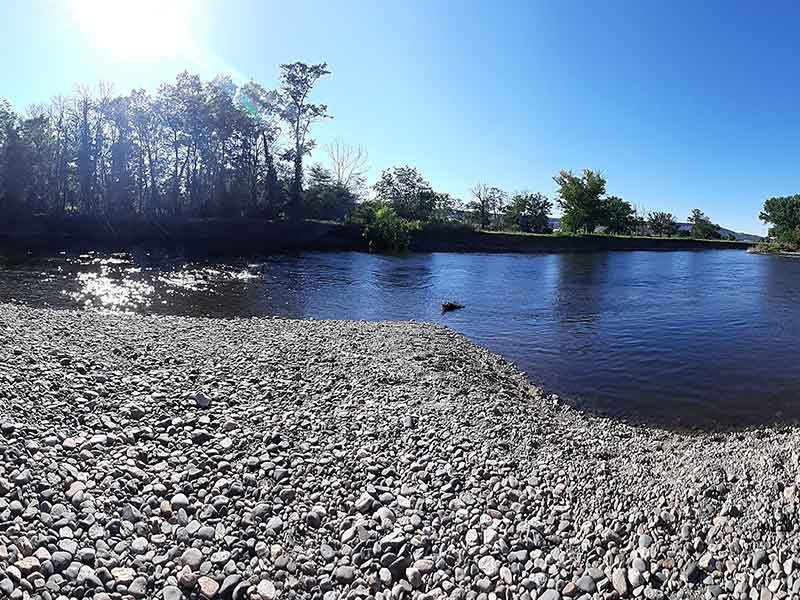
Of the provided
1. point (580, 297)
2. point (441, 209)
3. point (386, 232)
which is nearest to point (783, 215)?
point (441, 209)

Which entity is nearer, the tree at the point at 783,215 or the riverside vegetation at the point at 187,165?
the riverside vegetation at the point at 187,165

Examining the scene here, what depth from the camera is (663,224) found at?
9269cm

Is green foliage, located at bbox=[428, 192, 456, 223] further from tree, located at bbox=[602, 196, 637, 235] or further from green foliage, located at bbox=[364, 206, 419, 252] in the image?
tree, located at bbox=[602, 196, 637, 235]

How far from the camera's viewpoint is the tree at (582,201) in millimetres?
79188

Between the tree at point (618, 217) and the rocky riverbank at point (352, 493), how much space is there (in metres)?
80.6

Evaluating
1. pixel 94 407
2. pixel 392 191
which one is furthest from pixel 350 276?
pixel 392 191

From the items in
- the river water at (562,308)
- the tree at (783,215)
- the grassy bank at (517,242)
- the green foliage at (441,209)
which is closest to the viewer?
the river water at (562,308)

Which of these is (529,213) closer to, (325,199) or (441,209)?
(441,209)

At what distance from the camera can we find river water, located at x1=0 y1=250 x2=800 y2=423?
10188 mm

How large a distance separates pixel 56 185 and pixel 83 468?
53893 mm

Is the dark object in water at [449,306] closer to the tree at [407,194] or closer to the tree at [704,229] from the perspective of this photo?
the tree at [407,194]

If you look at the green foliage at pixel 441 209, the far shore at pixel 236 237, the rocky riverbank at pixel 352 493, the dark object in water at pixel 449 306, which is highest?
the green foliage at pixel 441 209

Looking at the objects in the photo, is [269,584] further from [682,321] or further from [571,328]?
[682,321]

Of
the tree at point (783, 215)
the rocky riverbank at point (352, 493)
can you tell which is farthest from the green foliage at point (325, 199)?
the tree at point (783, 215)
